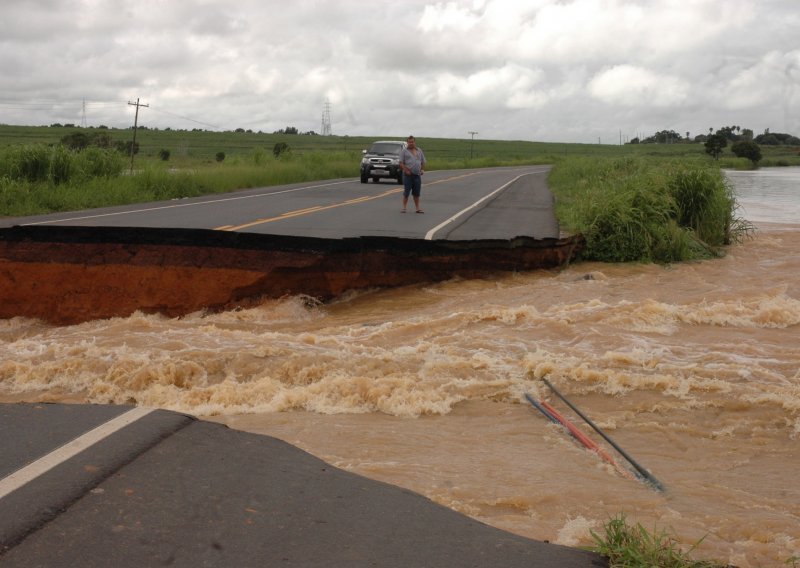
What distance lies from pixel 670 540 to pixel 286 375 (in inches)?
190

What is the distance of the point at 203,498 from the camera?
402cm

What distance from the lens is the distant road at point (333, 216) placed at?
1457cm

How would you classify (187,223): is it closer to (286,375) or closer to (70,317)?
(70,317)

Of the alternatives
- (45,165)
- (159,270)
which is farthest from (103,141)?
(159,270)

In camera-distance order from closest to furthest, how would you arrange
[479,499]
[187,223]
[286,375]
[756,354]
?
[479,499] < [286,375] < [756,354] < [187,223]

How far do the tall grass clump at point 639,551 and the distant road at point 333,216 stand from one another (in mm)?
9781

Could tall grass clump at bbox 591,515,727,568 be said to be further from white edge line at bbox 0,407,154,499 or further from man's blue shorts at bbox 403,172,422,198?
man's blue shorts at bbox 403,172,422,198

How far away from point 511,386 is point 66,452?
14.5 feet

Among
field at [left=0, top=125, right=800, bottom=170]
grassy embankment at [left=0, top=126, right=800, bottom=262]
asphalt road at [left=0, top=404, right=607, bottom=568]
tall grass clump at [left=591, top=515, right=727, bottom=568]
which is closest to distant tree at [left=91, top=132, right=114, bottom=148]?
field at [left=0, top=125, right=800, bottom=170]

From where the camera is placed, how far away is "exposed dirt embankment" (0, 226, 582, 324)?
1147 cm

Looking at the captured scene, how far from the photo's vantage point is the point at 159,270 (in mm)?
11672

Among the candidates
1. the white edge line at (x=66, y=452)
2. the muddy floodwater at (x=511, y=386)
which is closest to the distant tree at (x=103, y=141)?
the muddy floodwater at (x=511, y=386)

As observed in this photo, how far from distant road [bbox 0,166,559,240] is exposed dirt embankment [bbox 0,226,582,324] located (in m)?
1.31

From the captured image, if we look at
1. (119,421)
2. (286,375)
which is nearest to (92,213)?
(286,375)
